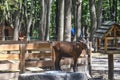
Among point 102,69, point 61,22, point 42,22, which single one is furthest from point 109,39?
point 42,22

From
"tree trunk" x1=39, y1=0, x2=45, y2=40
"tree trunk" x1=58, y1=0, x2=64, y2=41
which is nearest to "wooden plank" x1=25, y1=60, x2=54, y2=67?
"tree trunk" x1=58, y1=0, x2=64, y2=41

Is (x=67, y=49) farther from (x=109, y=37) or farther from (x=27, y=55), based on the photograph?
(x=27, y=55)

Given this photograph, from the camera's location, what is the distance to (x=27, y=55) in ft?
41.1

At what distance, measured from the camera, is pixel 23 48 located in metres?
12.1

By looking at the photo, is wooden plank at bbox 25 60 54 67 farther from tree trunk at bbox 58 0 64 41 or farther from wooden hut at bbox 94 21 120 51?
tree trunk at bbox 58 0 64 41

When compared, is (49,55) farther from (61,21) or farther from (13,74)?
(61,21)

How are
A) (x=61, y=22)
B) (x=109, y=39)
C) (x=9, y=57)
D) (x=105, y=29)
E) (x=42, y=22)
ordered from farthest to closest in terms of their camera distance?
(x=42, y=22) < (x=61, y=22) < (x=9, y=57) < (x=105, y=29) < (x=109, y=39)

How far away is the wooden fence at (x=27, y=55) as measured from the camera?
1192 cm

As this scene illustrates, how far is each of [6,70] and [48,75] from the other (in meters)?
4.77

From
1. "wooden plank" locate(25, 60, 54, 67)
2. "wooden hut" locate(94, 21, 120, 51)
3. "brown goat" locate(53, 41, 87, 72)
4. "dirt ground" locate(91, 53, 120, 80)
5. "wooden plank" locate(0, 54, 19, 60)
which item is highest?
"wooden hut" locate(94, 21, 120, 51)

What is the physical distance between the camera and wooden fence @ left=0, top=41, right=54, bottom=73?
11922 millimetres

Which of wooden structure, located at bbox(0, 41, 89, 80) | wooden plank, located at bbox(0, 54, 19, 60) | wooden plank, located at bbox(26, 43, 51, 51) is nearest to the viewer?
wooden structure, located at bbox(0, 41, 89, 80)

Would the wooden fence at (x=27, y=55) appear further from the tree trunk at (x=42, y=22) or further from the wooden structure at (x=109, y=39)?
the tree trunk at (x=42, y=22)

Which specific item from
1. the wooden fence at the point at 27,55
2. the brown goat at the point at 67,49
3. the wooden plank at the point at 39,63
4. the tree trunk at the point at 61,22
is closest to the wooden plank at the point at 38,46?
the wooden fence at the point at 27,55
